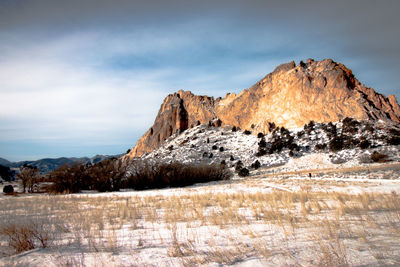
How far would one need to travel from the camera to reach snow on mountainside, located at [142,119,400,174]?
34312 millimetres

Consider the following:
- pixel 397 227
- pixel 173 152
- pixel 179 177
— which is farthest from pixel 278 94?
pixel 397 227

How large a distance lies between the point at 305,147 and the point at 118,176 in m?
30.9

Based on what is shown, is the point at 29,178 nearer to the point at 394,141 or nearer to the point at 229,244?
the point at 229,244

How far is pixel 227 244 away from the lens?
4.01 meters

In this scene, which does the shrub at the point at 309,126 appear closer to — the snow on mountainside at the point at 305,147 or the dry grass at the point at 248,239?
the snow on mountainside at the point at 305,147

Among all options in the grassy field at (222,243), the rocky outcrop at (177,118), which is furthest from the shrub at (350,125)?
the rocky outcrop at (177,118)

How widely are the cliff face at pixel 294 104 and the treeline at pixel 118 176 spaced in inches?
1329

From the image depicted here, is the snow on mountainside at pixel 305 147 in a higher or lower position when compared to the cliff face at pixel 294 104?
lower

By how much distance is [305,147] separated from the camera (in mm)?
41594

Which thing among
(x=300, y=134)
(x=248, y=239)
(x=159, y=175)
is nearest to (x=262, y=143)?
(x=300, y=134)

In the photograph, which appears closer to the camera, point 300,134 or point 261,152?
point 261,152

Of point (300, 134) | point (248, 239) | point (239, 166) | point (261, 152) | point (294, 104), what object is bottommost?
point (239, 166)

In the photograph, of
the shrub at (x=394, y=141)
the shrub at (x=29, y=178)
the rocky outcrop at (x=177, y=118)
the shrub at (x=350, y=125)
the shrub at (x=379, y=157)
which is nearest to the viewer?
the shrub at (x=29, y=178)

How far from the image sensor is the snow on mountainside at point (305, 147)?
34.3 meters
